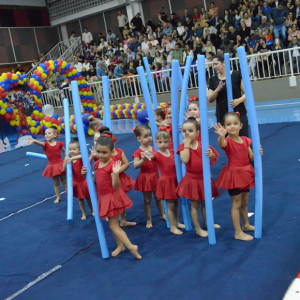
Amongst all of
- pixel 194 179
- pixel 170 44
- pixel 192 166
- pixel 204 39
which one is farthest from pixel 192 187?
pixel 170 44

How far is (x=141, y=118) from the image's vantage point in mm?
8570

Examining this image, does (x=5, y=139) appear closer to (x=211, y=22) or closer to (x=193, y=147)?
(x=211, y=22)

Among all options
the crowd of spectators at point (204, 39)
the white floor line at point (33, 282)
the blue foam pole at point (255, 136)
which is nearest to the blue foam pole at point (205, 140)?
the blue foam pole at point (255, 136)

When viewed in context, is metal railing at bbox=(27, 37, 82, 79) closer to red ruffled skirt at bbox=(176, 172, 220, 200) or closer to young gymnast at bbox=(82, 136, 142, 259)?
young gymnast at bbox=(82, 136, 142, 259)

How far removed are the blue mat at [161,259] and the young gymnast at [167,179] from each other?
206mm

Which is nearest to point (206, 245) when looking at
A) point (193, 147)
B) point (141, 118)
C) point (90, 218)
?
point (193, 147)

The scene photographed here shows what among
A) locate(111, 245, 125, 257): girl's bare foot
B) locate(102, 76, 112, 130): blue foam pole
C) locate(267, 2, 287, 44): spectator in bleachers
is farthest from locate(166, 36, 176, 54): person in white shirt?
locate(111, 245, 125, 257): girl's bare foot

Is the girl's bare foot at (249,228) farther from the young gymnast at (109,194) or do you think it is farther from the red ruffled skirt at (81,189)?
the red ruffled skirt at (81,189)

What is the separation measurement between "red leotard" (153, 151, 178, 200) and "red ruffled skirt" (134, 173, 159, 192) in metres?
0.19

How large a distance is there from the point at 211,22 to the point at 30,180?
8546 millimetres

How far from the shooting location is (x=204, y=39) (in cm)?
1127

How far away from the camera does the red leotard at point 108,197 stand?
9.32 feet

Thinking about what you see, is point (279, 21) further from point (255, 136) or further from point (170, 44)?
point (255, 136)

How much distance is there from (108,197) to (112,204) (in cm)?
7
